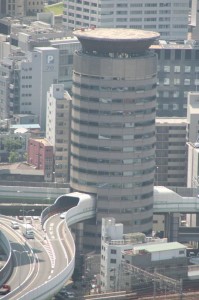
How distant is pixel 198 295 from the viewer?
199375mm

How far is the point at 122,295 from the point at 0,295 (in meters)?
13.8

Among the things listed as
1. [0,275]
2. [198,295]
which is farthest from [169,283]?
[0,275]

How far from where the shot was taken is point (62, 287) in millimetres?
196750

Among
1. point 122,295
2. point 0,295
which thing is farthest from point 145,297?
point 0,295

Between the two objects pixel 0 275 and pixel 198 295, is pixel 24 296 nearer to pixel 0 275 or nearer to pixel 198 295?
pixel 0 275

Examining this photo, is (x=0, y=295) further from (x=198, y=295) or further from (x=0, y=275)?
(x=198, y=295)

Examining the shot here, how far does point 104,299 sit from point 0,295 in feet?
40.2

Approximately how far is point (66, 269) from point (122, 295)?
495cm

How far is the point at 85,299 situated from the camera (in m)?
196

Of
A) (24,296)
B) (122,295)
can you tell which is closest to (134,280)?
(122,295)

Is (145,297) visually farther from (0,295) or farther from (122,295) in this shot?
(0,295)

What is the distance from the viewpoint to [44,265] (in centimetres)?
19950

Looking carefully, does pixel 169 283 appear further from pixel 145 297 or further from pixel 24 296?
pixel 24 296

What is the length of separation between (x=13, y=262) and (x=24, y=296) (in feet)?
39.7
